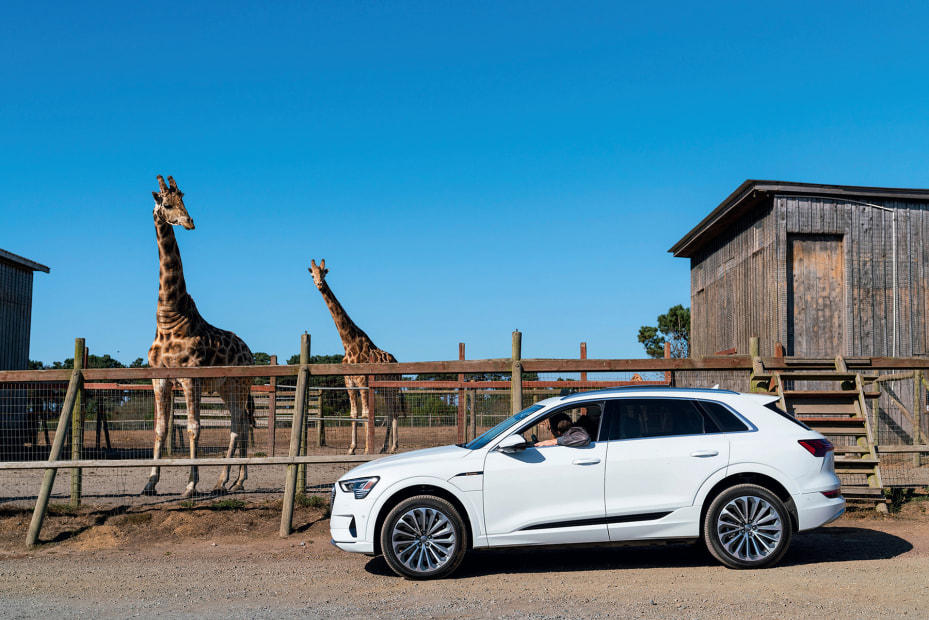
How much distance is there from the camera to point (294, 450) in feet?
33.1

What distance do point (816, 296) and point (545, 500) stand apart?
39.0ft

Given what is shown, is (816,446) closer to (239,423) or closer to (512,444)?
(512,444)

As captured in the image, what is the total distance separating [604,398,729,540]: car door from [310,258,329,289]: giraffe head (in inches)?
464

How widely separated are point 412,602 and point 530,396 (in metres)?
8.73

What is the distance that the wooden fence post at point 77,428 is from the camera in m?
10.7

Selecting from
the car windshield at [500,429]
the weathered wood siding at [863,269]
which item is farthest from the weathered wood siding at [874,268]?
the car windshield at [500,429]

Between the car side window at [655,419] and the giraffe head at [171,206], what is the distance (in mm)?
8701

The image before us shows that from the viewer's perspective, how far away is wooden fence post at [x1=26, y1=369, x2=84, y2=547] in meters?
9.62

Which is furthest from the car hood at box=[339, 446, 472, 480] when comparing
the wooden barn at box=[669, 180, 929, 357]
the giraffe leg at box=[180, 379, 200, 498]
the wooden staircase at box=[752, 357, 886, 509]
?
the wooden barn at box=[669, 180, 929, 357]

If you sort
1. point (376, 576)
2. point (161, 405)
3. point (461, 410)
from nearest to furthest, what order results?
point (376, 576) → point (161, 405) → point (461, 410)

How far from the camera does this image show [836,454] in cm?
1041

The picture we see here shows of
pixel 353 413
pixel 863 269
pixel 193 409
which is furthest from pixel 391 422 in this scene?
pixel 863 269

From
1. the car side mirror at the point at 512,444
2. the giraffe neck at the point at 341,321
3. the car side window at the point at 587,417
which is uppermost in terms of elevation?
the giraffe neck at the point at 341,321

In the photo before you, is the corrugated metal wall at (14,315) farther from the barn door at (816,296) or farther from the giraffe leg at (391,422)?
the barn door at (816,296)
